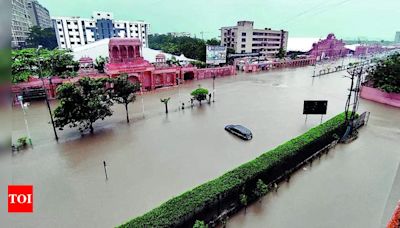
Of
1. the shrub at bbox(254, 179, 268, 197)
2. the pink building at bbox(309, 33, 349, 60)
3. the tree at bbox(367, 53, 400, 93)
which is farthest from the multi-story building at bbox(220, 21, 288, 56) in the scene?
the shrub at bbox(254, 179, 268, 197)

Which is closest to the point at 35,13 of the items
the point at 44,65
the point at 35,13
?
the point at 35,13

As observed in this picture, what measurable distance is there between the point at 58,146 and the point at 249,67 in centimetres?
4147

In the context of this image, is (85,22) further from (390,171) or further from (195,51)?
(390,171)

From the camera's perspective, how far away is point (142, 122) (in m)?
20.0

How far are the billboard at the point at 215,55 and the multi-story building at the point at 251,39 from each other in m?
19.2

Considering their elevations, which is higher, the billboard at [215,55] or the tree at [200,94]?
the billboard at [215,55]

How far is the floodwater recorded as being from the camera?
32.3 ft

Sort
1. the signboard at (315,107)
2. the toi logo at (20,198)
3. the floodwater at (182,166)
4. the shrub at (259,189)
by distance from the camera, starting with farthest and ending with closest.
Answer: the signboard at (315,107) < the shrub at (259,189) < the floodwater at (182,166) < the toi logo at (20,198)

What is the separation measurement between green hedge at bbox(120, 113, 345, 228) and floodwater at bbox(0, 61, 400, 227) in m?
1.38

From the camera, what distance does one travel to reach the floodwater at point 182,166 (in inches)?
387

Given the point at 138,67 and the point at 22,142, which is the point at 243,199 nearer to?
the point at 22,142

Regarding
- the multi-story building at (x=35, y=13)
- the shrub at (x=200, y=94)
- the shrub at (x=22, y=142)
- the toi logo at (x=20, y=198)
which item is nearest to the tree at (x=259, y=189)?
the toi logo at (x=20, y=198)

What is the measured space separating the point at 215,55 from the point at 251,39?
24136 millimetres

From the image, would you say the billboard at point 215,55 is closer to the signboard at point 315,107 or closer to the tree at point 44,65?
the tree at point 44,65
